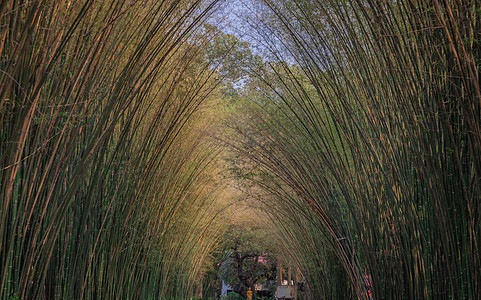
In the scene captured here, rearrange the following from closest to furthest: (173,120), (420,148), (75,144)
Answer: (420,148) < (75,144) < (173,120)

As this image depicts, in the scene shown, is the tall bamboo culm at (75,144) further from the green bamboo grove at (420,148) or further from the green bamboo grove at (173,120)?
the green bamboo grove at (420,148)

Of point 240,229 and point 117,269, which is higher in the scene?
point 240,229

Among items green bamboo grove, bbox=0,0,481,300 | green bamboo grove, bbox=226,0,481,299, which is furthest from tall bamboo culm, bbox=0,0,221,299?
green bamboo grove, bbox=226,0,481,299

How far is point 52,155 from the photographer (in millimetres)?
2775

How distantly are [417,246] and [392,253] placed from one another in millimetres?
631

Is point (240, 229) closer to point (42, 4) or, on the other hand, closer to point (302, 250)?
point (302, 250)

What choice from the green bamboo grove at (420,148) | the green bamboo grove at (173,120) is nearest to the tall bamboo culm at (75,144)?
the green bamboo grove at (173,120)

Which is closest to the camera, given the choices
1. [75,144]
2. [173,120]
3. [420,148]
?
[420,148]

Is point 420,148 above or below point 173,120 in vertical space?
below

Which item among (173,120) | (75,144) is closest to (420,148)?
(75,144)

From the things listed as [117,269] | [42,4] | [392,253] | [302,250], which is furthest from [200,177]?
[42,4]

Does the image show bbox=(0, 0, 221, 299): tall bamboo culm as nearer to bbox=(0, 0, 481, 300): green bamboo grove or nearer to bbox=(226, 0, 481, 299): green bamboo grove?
bbox=(0, 0, 481, 300): green bamboo grove

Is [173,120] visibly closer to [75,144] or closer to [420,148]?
[75,144]

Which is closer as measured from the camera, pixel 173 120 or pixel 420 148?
pixel 420 148
